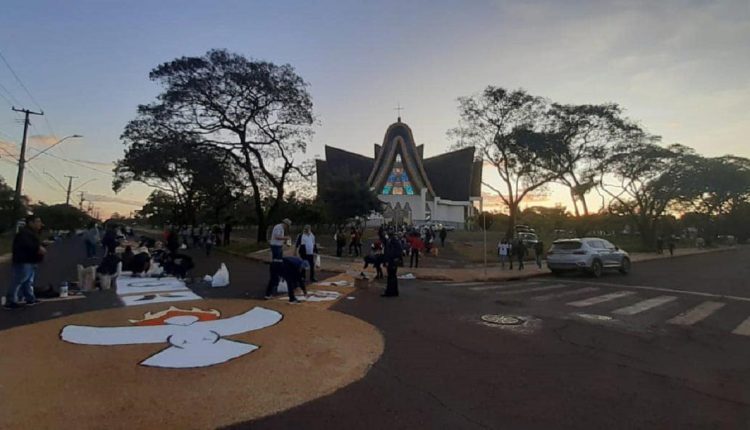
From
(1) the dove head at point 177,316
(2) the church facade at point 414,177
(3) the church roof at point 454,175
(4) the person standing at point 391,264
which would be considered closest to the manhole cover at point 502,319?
(4) the person standing at point 391,264

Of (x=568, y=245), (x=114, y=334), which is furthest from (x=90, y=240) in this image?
(x=568, y=245)

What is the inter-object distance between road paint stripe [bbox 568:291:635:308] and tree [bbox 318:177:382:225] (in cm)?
3227

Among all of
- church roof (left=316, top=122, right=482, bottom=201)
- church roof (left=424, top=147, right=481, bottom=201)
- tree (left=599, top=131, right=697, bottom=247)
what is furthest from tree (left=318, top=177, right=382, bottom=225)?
church roof (left=424, top=147, right=481, bottom=201)

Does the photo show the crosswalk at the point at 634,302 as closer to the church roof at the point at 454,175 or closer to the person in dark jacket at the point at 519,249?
the person in dark jacket at the point at 519,249

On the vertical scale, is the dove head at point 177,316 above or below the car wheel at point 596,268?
below

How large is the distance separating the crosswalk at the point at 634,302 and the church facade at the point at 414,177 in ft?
198

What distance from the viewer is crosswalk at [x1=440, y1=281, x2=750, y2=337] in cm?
842

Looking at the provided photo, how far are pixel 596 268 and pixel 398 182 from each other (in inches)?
2678

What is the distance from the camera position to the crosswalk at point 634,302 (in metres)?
8.42

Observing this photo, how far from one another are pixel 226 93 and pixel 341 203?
57.3 ft

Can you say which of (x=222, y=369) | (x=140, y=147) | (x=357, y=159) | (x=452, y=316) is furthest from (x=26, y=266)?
(x=357, y=159)

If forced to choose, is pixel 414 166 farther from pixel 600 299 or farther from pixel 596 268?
pixel 600 299

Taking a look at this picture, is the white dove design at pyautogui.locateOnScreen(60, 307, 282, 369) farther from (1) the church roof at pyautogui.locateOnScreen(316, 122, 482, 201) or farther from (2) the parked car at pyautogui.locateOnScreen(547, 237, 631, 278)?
(1) the church roof at pyautogui.locateOnScreen(316, 122, 482, 201)

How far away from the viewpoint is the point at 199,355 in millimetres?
5184
